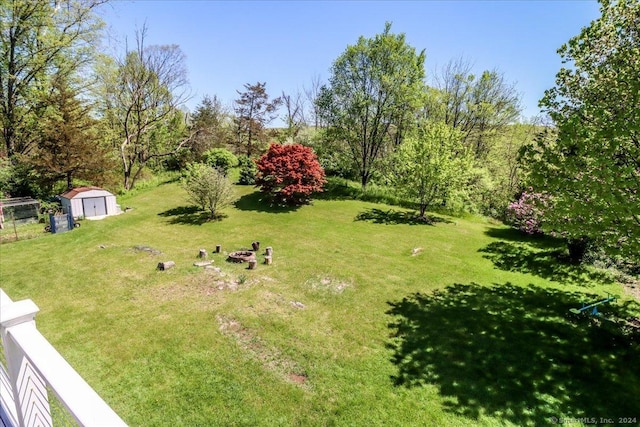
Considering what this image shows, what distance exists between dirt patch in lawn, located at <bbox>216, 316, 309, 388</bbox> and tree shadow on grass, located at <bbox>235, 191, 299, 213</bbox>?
456 inches

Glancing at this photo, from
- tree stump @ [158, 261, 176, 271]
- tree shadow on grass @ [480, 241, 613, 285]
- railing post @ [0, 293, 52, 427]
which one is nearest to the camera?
railing post @ [0, 293, 52, 427]

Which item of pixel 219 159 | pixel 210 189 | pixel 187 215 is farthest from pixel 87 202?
pixel 219 159

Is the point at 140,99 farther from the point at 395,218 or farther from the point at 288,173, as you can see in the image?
the point at 395,218

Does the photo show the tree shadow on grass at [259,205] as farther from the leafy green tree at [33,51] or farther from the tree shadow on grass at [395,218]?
the leafy green tree at [33,51]

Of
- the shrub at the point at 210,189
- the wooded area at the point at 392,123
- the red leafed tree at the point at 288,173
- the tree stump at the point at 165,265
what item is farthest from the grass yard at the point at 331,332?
the red leafed tree at the point at 288,173

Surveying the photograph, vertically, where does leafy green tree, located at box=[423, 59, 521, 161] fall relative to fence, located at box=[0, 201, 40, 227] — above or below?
above

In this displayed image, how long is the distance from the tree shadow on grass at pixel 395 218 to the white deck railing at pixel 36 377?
637 inches

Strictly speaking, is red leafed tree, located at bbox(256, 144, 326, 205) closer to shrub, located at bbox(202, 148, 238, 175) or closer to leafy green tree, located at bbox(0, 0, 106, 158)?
shrub, located at bbox(202, 148, 238, 175)

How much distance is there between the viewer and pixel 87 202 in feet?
53.7

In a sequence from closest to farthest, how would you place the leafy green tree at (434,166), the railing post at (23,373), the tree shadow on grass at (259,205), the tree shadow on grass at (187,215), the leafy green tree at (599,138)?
the railing post at (23,373)
the leafy green tree at (599,138)
the tree shadow on grass at (187,215)
the leafy green tree at (434,166)
the tree shadow on grass at (259,205)

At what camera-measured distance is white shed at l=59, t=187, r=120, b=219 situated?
15984 mm

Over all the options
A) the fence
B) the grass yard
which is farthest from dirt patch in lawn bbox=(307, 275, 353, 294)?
the fence

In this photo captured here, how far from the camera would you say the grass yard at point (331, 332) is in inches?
A: 213

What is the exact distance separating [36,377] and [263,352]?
193 inches
